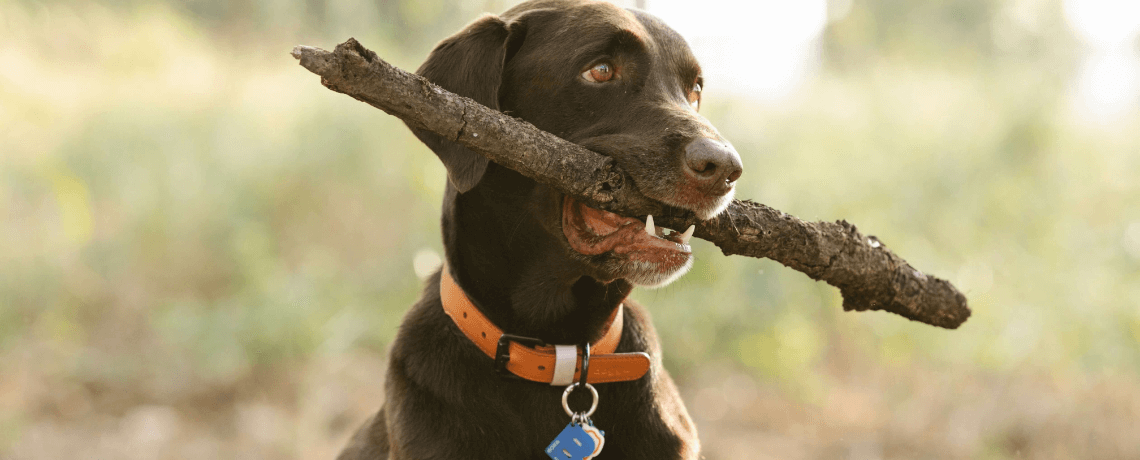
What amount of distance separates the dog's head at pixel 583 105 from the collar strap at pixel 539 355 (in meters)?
0.25

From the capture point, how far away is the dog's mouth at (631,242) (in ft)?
6.92

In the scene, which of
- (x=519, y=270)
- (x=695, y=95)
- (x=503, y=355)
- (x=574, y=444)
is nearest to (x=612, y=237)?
(x=519, y=270)

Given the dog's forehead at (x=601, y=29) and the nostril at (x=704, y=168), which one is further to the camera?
the dog's forehead at (x=601, y=29)

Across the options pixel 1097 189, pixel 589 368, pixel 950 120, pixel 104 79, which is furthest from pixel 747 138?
pixel 104 79

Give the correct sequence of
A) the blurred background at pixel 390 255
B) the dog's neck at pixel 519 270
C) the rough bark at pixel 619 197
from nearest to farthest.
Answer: the rough bark at pixel 619 197 → the dog's neck at pixel 519 270 → the blurred background at pixel 390 255

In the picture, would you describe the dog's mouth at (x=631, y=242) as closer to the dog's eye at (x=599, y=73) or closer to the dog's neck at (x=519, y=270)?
the dog's neck at (x=519, y=270)

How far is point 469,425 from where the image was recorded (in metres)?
2.20

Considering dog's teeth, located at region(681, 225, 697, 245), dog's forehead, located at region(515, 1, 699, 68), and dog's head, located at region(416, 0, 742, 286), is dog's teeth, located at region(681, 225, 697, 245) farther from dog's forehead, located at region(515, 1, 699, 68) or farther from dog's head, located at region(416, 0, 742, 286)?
dog's forehead, located at region(515, 1, 699, 68)

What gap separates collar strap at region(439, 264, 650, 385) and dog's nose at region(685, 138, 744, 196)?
0.65 m

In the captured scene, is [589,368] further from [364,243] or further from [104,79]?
[104,79]

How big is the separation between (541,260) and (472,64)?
61cm

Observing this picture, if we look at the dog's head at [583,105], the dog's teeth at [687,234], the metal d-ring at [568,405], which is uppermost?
the dog's head at [583,105]

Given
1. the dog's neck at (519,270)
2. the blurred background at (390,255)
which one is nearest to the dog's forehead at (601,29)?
the dog's neck at (519,270)

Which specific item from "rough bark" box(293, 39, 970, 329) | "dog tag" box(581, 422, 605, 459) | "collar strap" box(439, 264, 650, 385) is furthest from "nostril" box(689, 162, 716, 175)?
"dog tag" box(581, 422, 605, 459)
